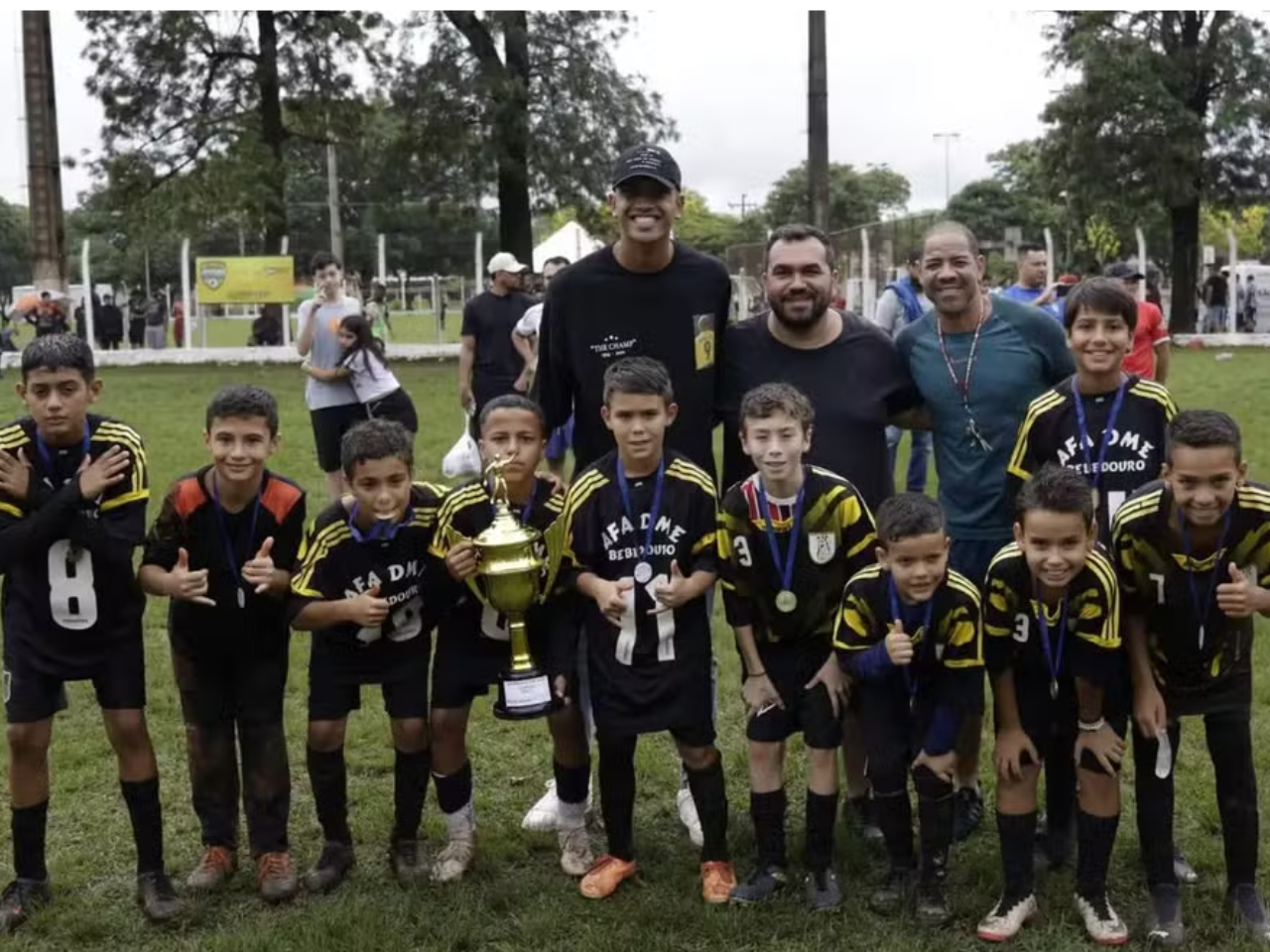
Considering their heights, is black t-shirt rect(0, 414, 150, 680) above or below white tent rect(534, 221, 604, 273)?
below

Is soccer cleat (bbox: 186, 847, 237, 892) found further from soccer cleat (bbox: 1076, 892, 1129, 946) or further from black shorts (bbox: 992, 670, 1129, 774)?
soccer cleat (bbox: 1076, 892, 1129, 946)

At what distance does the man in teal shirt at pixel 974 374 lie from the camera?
4371 millimetres

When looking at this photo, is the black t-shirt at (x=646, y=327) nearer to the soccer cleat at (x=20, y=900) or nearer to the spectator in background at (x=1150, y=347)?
the soccer cleat at (x=20, y=900)

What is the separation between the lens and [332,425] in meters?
9.27

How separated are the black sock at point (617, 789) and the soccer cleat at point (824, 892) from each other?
63 cm

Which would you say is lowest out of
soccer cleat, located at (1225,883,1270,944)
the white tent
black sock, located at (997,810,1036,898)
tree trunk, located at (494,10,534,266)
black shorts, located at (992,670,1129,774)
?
soccer cleat, located at (1225,883,1270,944)

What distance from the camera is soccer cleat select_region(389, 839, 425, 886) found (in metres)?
4.39

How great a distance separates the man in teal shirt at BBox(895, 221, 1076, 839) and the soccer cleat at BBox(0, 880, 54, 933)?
10.2ft

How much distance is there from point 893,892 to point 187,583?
2409mm

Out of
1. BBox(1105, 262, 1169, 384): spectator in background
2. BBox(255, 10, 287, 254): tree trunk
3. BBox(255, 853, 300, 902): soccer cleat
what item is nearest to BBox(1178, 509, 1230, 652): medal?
BBox(255, 853, 300, 902): soccer cleat

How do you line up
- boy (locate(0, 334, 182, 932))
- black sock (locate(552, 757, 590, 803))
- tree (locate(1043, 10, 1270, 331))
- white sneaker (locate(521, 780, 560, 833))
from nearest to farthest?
1. boy (locate(0, 334, 182, 932))
2. black sock (locate(552, 757, 590, 803))
3. white sneaker (locate(521, 780, 560, 833))
4. tree (locate(1043, 10, 1270, 331))

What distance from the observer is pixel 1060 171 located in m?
33.5

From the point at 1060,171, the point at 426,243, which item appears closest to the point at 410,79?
the point at 1060,171

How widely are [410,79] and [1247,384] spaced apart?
1833cm
